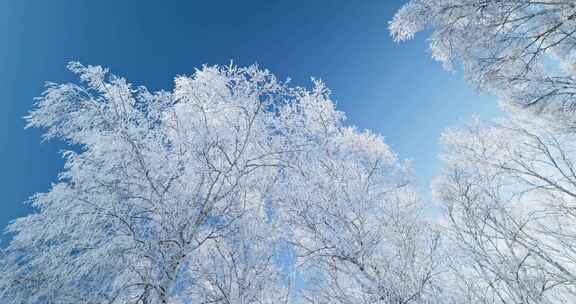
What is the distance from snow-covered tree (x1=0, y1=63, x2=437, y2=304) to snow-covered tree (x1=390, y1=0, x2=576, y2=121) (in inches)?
92.4

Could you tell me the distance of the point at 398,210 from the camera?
4.25 metres

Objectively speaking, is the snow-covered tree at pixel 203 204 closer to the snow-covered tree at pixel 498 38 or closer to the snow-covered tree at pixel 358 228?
the snow-covered tree at pixel 358 228

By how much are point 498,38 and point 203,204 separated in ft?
17.9

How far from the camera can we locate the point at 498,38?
12.9ft

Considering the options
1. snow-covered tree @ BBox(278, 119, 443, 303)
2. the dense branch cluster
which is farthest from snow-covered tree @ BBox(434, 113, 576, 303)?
snow-covered tree @ BBox(278, 119, 443, 303)

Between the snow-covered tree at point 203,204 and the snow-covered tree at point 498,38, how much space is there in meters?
2.35

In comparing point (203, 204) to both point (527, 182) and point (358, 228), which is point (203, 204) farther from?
point (527, 182)

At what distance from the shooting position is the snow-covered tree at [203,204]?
3.29 m

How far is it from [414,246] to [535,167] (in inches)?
224

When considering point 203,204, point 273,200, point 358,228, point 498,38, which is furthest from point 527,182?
point 203,204

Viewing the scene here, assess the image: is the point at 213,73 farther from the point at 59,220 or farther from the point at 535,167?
the point at 535,167

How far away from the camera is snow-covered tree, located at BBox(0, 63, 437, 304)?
3.29 m

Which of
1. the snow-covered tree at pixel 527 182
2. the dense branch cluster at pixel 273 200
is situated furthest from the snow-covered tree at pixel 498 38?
the snow-covered tree at pixel 527 182

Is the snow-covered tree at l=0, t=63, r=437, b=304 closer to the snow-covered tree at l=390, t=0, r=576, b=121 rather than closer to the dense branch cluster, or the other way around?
the dense branch cluster
